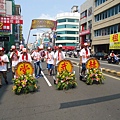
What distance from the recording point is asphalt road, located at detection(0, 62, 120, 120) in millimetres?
4742

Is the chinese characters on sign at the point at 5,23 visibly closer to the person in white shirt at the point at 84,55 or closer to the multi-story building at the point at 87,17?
the person in white shirt at the point at 84,55

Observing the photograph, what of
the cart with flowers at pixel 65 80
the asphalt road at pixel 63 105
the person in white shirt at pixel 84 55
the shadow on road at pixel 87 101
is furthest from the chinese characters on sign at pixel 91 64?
the shadow on road at pixel 87 101

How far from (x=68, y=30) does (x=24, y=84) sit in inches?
3199

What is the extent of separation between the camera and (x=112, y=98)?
6.21 m

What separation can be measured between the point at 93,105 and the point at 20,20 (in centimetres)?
2482

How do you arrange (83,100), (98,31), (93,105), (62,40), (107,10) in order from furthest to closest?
(62,40)
(98,31)
(107,10)
(83,100)
(93,105)

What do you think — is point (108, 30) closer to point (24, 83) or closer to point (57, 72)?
point (57, 72)

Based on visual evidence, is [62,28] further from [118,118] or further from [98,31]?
[118,118]

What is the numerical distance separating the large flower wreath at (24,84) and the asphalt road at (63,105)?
0.24 m

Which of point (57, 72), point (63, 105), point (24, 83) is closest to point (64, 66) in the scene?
point (57, 72)

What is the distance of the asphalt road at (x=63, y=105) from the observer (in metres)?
4.74

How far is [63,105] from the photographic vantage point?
221 inches

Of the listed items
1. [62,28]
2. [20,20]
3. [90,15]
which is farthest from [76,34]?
[20,20]

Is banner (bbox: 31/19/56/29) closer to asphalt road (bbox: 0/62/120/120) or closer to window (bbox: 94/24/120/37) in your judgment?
window (bbox: 94/24/120/37)
